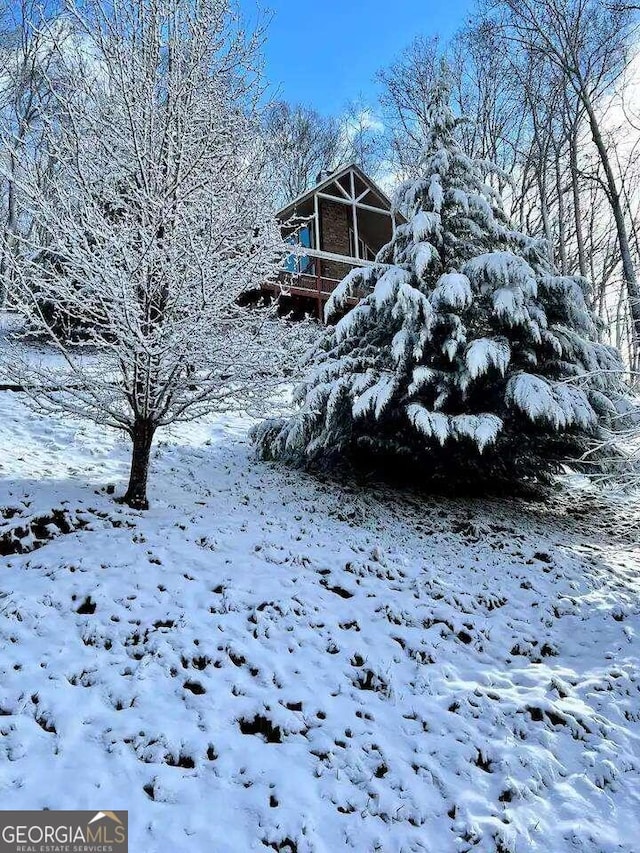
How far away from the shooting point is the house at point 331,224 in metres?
18.9

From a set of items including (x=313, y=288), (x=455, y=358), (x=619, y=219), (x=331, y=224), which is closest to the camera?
(x=455, y=358)

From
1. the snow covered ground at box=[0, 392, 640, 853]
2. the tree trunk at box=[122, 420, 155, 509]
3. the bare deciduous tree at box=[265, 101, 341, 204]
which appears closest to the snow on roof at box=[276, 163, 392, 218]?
the bare deciduous tree at box=[265, 101, 341, 204]

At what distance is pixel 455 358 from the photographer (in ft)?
23.3

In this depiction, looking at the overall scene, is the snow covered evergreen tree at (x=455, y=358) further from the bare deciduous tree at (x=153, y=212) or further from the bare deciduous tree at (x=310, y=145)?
the bare deciduous tree at (x=310, y=145)

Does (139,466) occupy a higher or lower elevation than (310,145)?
lower

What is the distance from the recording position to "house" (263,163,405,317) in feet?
61.9

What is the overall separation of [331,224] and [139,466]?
17769 millimetres

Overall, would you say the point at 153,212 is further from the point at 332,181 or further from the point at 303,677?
the point at 332,181

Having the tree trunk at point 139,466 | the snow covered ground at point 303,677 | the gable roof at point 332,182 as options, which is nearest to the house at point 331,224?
the gable roof at point 332,182

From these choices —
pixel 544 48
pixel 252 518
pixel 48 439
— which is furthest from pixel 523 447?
pixel 544 48

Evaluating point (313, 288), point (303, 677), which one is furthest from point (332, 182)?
point (303, 677)

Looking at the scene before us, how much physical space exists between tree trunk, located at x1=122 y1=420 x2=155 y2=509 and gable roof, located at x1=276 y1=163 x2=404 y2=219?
1394 cm

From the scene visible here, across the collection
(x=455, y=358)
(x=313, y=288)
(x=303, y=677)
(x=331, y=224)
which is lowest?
(x=303, y=677)

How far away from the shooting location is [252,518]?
237 inches
